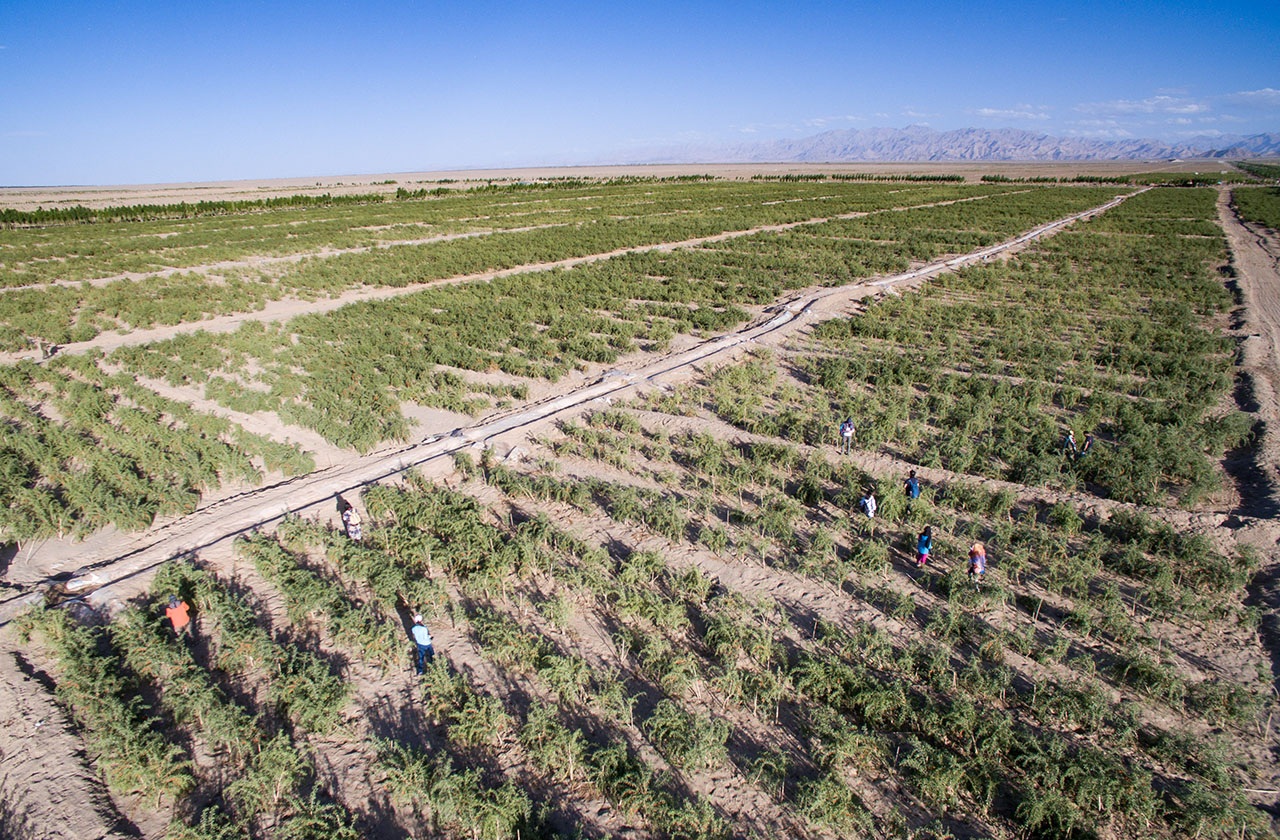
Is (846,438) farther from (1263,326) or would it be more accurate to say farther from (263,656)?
(1263,326)

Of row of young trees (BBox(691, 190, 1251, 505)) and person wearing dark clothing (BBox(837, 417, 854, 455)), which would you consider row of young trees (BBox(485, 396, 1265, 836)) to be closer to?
person wearing dark clothing (BBox(837, 417, 854, 455))

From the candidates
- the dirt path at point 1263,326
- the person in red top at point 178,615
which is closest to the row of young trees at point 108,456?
the person in red top at point 178,615

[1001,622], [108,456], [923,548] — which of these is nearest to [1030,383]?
[923,548]

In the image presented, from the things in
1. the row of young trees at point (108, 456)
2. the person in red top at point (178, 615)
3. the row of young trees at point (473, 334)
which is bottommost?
the person in red top at point (178, 615)

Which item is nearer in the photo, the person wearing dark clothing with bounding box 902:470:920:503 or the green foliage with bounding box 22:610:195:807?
the green foliage with bounding box 22:610:195:807

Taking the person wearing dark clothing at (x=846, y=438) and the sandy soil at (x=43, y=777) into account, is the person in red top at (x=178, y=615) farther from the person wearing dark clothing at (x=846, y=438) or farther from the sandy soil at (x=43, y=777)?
Result: the person wearing dark clothing at (x=846, y=438)

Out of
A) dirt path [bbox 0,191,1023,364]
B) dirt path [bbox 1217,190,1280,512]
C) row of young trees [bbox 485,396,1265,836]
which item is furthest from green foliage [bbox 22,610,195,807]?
dirt path [bbox 1217,190,1280,512]
